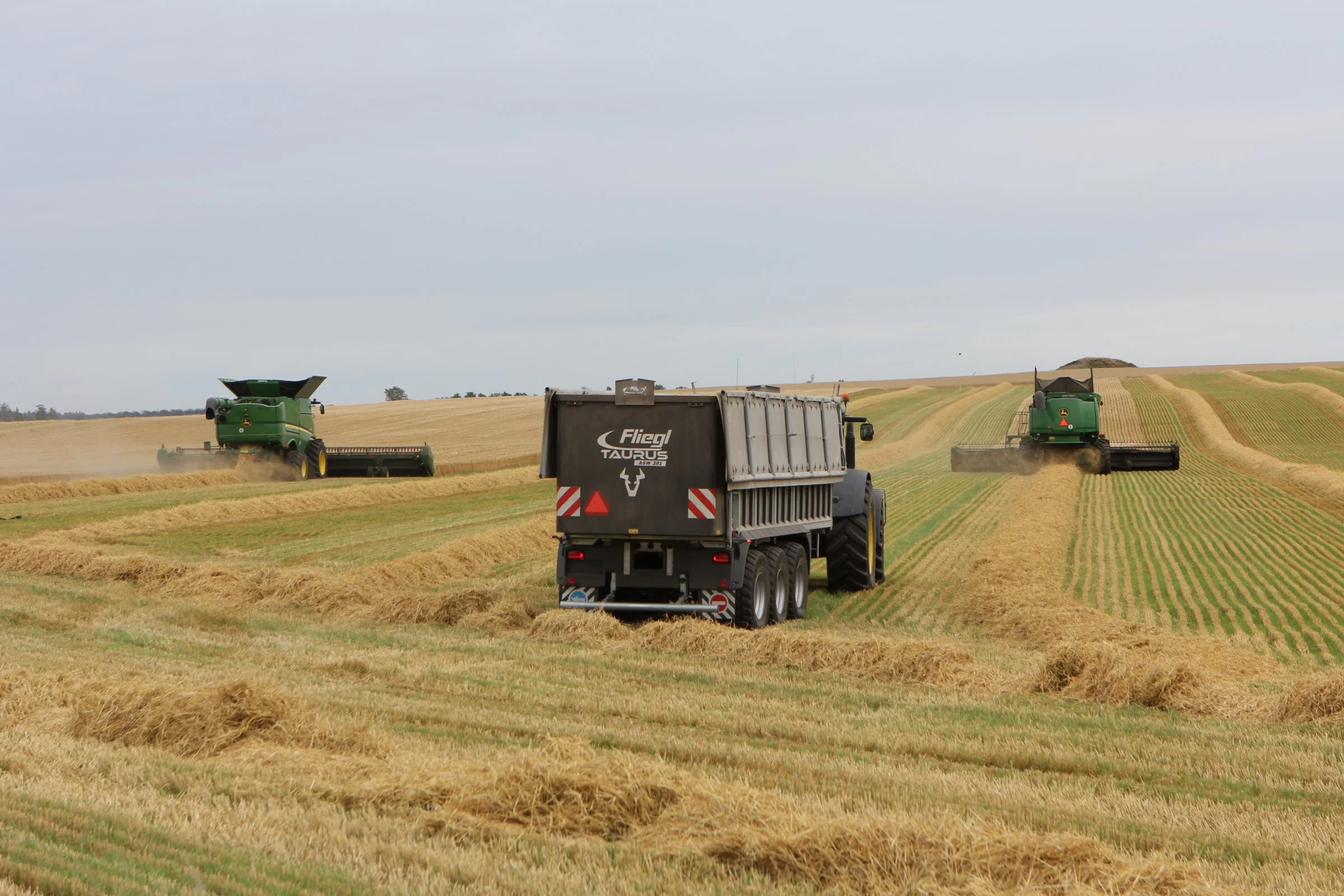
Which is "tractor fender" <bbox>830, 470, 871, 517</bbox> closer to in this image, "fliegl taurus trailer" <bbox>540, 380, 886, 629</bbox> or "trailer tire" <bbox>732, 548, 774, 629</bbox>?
"fliegl taurus trailer" <bbox>540, 380, 886, 629</bbox>

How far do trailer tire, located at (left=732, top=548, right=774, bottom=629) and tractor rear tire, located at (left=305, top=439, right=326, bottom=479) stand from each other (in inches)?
1016

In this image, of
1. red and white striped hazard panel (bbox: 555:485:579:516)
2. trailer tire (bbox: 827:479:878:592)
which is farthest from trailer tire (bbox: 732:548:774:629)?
trailer tire (bbox: 827:479:878:592)

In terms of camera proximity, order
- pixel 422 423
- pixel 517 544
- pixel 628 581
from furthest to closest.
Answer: pixel 422 423 < pixel 517 544 < pixel 628 581

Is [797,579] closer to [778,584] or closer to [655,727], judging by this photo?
[778,584]

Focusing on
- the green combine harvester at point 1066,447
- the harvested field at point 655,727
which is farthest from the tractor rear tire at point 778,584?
the green combine harvester at point 1066,447

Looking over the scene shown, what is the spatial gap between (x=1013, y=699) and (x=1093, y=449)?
33.7 meters

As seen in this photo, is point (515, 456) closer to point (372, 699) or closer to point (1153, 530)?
point (1153, 530)

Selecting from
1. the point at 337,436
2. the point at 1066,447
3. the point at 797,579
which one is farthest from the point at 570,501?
the point at 337,436

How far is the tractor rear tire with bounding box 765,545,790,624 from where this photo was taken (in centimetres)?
1494

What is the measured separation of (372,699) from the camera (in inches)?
387

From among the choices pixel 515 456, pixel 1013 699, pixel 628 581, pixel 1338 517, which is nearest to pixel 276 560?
pixel 628 581

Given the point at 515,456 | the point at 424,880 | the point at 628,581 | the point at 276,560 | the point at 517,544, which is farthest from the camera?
the point at 515,456

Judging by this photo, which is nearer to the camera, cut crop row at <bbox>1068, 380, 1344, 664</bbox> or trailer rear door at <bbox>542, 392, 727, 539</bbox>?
trailer rear door at <bbox>542, 392, 727, 539</bbox>

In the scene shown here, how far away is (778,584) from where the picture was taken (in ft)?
49.9
